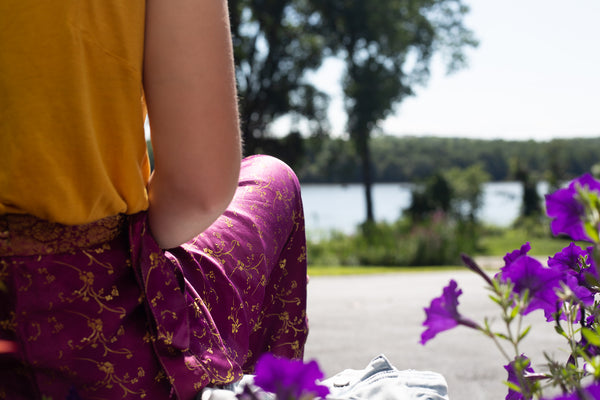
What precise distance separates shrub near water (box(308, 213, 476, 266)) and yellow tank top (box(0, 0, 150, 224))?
41.5 feet

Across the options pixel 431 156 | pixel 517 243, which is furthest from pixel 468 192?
pixel 431 156

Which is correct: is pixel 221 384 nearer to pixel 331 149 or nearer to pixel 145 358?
pixel 145 358

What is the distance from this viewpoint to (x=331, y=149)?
67.0 feet

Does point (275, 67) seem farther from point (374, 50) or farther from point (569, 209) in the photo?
point (569, 209)

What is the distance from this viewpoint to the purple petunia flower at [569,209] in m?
0.69

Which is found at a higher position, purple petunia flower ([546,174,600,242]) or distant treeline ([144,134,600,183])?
purple petunia flower ([546,174,600,242])

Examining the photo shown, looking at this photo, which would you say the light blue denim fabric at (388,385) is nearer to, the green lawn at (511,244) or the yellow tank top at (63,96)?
the yellow tank top at (63,96)

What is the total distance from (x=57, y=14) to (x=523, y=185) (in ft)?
82.8

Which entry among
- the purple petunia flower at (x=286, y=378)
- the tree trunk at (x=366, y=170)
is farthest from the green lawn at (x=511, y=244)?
the purple petunia flower at (x=286, y=378)

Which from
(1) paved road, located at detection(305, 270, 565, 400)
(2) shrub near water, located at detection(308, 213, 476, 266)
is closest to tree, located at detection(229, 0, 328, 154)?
(2) shrub near water, located at detection(308, 213, 476, 266)

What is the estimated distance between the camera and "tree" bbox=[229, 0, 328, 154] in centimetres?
1817

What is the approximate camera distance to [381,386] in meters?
1.41

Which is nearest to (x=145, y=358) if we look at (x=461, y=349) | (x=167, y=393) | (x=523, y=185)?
(x=167, y=393)

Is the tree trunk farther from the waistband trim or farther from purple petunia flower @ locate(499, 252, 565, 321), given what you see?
purple petunia flower @ locate(499, 252, 565, 321)
